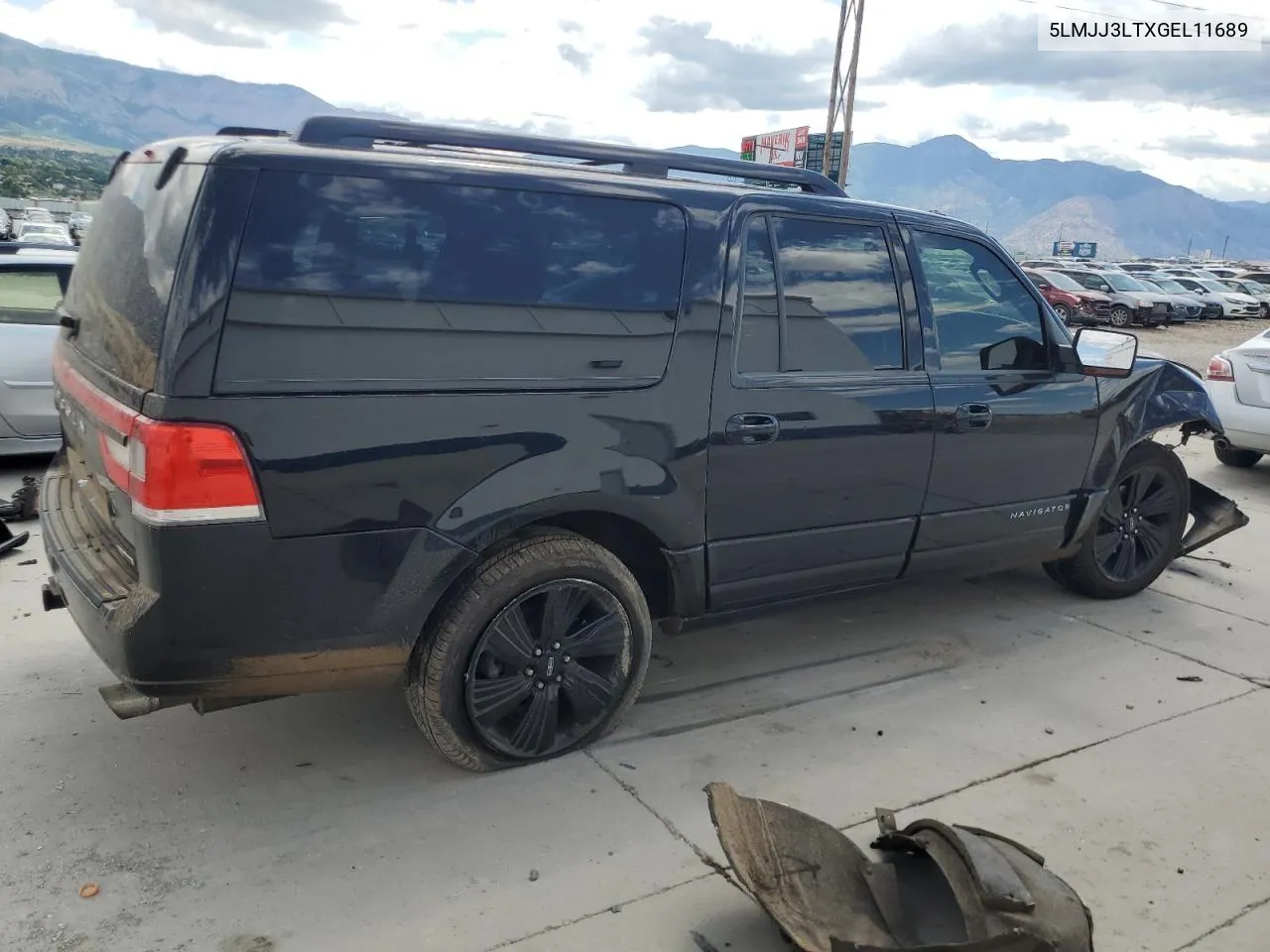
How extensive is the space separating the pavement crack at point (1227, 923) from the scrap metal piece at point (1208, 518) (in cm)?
315

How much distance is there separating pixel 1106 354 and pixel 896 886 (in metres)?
2.95

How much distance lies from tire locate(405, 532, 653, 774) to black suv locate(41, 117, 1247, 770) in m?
0.01

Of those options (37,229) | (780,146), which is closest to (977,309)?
(37,229)

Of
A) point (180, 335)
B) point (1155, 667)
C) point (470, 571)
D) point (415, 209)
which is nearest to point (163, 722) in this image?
point (470, 571)

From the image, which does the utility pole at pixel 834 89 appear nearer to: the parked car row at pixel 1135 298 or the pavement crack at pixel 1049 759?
the parked car row at pixel 1135 298

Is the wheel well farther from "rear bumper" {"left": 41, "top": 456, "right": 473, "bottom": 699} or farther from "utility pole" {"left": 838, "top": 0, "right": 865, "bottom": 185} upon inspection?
"utility pole" {"left": 838, "top": 0, "right": 865, "bottom": 185}

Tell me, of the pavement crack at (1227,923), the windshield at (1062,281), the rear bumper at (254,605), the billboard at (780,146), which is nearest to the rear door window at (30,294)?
the rear bumper at (254,605)

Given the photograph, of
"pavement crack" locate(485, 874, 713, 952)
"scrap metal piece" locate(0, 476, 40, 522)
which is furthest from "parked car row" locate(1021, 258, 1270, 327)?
"pavement crack" locate(485, 874, 713, 952)

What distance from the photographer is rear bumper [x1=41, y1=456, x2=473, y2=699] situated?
2.64 m

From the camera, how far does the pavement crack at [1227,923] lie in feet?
8.84

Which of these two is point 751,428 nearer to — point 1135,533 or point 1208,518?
point 1135,533

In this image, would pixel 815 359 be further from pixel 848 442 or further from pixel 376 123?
pixel 376 123

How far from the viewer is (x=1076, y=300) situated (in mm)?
26172

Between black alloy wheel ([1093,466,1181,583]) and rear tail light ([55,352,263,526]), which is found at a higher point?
rear tail light ([55,352,263,526])
